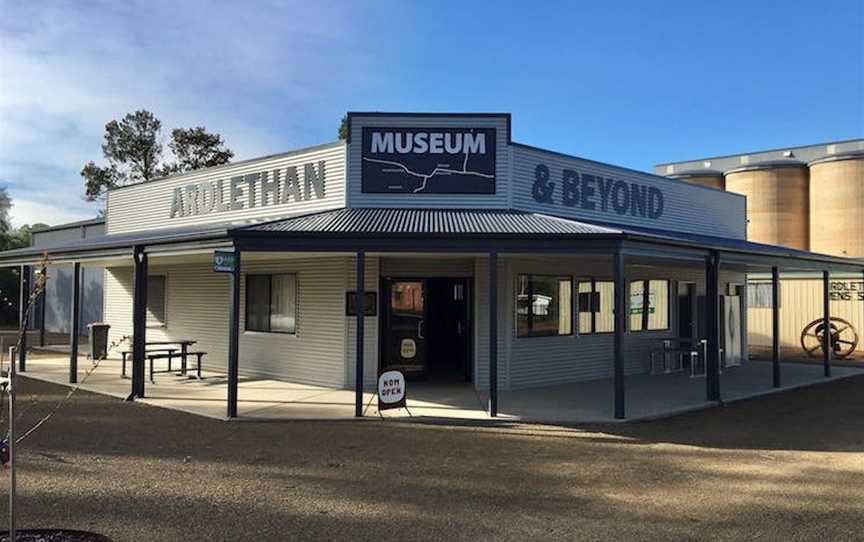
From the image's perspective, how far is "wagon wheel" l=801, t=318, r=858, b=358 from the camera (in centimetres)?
2138

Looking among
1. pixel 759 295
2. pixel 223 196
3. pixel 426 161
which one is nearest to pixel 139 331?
pixel 223 196

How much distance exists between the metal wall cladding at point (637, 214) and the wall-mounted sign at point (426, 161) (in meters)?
0.70

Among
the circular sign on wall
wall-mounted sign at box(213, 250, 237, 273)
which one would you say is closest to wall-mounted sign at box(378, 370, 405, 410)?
wall-mounted sign at box(213, 250, 237, 273)

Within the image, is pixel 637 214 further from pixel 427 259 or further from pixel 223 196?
pixel 223 196

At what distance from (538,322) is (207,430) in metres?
6.72

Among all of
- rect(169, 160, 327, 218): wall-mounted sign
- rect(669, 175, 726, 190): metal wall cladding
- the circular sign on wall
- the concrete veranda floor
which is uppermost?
rect(669, 175, 726, 190): metal wall cladding

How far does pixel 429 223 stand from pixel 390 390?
8.66ft

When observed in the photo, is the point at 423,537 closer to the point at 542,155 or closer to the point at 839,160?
the point at 542,155

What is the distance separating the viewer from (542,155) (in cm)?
1336

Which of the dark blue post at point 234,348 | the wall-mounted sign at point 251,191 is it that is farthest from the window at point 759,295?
the dark blue post at point 234,348

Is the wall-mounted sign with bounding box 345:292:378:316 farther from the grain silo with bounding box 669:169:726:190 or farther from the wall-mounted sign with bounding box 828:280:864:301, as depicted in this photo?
the grain silo with bounding box 669:169:726:190

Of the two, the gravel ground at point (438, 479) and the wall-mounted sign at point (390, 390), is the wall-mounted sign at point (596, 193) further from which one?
the gravel ground at point (438, 479)

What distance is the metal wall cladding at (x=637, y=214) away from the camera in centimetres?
1301

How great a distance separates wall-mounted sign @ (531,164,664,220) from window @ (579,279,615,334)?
160 cm
